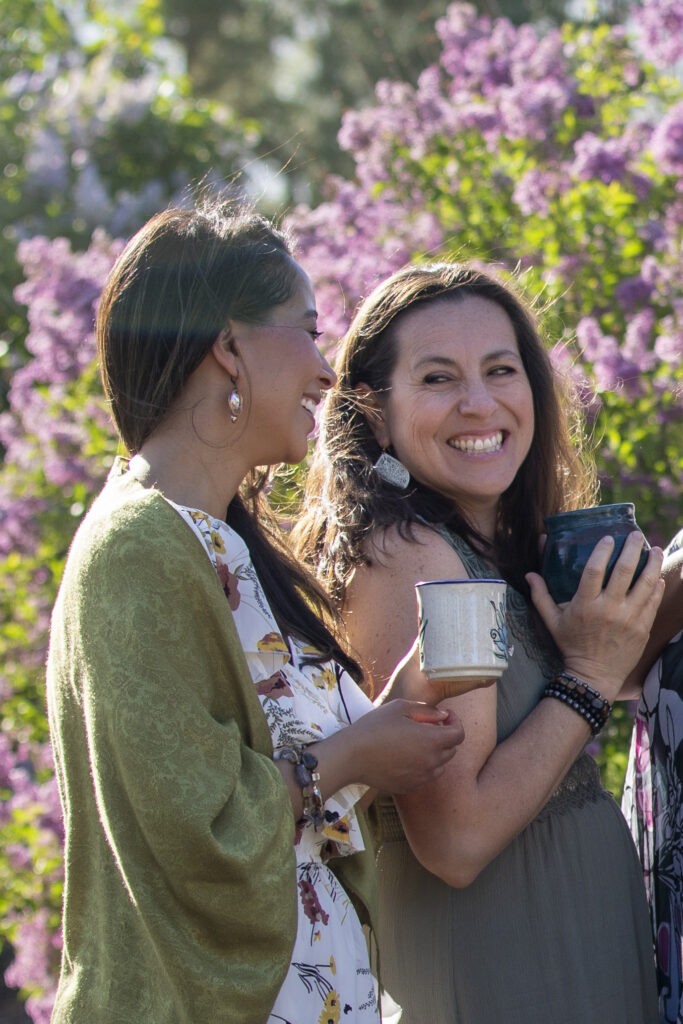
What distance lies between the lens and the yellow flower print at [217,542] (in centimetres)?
191

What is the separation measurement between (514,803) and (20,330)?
5774 mm

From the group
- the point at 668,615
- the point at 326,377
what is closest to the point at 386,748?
the point at 326,377

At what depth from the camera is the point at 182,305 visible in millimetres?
1994

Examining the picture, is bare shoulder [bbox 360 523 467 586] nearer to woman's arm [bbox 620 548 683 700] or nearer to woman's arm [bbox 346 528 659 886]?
woman's arm [bbox 346 528 659 886]

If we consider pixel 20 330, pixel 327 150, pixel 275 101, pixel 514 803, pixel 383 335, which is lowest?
pixel 514 803

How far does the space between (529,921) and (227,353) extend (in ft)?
3.61

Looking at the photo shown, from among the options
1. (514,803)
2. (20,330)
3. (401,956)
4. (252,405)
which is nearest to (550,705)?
(514,803)

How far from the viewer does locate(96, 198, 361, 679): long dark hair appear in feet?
6.54

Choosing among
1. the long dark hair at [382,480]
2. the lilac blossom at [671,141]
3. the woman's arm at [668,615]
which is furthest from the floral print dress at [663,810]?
the lilac blossom at [671,141]

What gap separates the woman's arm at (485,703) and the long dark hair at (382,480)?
0.09m

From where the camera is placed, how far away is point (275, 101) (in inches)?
Answer: 696

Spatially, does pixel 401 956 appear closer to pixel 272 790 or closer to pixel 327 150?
pixel 272 790

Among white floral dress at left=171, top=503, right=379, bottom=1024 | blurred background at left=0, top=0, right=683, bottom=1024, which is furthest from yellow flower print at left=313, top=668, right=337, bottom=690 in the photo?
blurred background at left=0, top=0, right=683, bottom=1024

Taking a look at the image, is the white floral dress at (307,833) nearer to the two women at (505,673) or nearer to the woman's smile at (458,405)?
the two women at (505,673)
